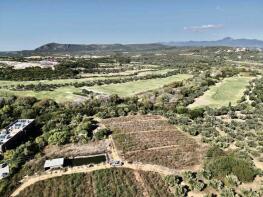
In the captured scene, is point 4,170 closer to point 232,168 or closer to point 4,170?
point 4,170

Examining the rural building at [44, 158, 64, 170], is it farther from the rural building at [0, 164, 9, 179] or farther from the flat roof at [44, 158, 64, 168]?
the rural building at [0, 164, 9, 179]

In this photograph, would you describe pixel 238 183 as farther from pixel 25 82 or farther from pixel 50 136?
pixel 25 82

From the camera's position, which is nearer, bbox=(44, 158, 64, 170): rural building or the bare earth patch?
bbox=(44, 158, 64, 170): rural building

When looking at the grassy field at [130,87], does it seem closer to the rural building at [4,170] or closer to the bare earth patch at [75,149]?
the bare earth patch at [75,149]

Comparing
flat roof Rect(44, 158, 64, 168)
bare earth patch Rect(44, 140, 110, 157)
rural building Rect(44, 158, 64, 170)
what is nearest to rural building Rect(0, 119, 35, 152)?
bare earth patch Rect(44, 140, 110, 157)

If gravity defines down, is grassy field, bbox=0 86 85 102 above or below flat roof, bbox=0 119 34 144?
below

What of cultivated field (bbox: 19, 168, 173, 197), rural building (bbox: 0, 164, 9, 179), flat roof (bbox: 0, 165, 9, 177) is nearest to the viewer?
cultivated field (bbox: 19, 168, 173, 197)
